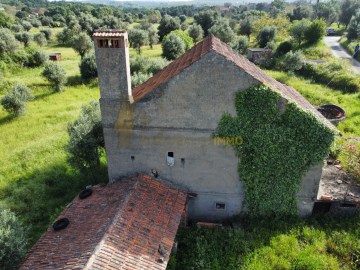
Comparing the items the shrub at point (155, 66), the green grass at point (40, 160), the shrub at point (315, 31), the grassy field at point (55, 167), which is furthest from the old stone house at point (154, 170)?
the shrub at point (315, 31)

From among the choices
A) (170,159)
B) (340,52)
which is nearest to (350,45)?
(340,52)

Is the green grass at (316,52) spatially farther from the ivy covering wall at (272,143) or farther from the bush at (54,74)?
the ivy covering wall at (272,143)

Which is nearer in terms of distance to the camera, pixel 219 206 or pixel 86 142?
pixel 219 206

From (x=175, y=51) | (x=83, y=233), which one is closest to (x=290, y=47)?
(x=175, y=51)

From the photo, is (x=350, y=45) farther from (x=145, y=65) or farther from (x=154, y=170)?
(x=154, y=170)

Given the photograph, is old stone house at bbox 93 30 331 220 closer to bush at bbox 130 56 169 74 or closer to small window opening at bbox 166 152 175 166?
small window opening at bbox 166 152 175 166
